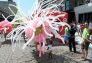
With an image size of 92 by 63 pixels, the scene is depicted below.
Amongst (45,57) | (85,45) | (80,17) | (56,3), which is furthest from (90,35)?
(80,17)

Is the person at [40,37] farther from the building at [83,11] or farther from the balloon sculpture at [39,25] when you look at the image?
the building at [83,11]

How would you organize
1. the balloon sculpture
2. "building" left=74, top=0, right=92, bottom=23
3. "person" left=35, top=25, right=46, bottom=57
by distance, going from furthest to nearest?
1. "building" left=74, top=0, right=92, bottom=23
2. "person" left=35, top=25, right=46, bottom=57
3. the balloon sculpture

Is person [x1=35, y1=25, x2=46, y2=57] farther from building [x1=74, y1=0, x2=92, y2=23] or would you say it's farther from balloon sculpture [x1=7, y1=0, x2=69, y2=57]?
building [x1=74, y1=0, x2=92, y2=23]

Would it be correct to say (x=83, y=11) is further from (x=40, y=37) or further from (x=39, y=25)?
(x=39, y=25)

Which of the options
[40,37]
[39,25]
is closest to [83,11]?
[40,37]

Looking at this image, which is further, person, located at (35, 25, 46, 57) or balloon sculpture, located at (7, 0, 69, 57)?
person, located at (35, 25, 46, 57)

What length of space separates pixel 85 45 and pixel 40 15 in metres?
8.52

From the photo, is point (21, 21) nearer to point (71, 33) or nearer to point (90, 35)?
point (90, 35)

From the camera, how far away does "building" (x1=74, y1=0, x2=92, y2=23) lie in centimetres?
3703

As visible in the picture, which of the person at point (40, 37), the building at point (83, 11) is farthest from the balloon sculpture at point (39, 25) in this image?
the building at point (83, 11)

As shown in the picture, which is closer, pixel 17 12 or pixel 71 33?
pixel 17 12

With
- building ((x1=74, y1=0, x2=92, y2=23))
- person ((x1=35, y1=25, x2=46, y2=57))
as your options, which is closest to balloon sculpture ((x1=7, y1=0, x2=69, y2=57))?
person ((x1=35, y1=25, x2=46, y2=57))

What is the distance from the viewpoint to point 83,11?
3956 centimetres

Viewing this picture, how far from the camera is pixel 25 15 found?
4.71m
